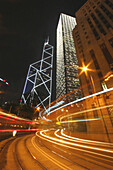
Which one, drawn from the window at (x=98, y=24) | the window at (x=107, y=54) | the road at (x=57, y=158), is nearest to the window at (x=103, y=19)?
the window at (x=98, y=24)

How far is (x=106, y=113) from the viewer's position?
17938 mm

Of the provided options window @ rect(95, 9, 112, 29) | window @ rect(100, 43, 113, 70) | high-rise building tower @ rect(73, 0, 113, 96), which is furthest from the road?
window @ rect(95, 9, 112, 29)

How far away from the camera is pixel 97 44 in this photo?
25.7m

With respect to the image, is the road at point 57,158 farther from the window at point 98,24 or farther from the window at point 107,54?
the window at point 98,24

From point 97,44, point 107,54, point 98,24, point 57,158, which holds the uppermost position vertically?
point 98,24

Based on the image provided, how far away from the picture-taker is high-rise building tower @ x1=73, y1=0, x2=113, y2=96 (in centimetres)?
2105

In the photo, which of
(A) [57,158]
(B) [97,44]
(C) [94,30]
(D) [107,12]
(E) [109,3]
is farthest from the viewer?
(E) [109,3]

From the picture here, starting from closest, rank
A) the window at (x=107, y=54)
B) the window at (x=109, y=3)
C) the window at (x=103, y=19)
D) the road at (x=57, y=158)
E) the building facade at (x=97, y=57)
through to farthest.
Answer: the road at (x=57, y=158) < the building facade at (x=97, y=57) < the window at (x=107, y=54) < the window at (x=103, y=19) < the window at (x=109, y=3)

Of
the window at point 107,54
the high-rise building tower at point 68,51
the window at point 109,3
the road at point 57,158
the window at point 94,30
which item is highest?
the high-rise building tower at point 68,51

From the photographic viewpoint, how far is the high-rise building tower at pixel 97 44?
69.1 feet

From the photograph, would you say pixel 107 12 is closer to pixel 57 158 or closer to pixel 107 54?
pixel 107 54

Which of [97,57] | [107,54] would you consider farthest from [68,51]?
[107,54]

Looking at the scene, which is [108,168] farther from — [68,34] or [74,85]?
[68,34]

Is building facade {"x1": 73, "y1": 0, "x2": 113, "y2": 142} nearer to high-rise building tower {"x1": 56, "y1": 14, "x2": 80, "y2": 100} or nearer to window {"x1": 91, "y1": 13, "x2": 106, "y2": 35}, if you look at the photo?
window {"x1": 91, "y1": 13, "x2": 106, "y2": 35}
